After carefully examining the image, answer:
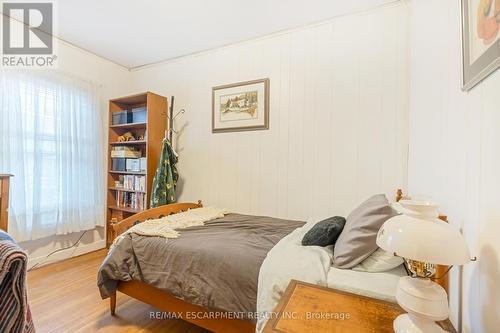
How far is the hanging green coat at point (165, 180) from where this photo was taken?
259 cm

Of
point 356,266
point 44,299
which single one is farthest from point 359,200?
point 44,299

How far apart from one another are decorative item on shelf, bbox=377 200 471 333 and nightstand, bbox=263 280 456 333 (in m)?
0.13

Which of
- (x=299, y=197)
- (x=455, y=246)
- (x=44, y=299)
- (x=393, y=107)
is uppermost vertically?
(x=393, y=107)

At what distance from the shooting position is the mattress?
958 mm

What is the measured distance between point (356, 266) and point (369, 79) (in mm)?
1639

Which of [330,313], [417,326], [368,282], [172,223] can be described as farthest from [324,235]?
[172,223]

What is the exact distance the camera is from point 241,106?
259 centimetres

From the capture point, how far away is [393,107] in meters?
1.97

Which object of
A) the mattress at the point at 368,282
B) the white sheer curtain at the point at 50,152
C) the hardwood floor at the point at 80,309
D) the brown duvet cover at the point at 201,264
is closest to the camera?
the mattress at the point at 368,282

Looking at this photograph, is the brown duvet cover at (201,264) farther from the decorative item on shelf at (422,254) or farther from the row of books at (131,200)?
the row of books at (131,200)

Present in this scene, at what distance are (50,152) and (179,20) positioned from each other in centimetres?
197

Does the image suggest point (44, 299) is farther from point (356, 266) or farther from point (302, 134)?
point (302, 134)

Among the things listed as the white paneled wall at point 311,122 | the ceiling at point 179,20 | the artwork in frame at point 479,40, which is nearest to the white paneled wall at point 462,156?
the artwork in frame at point 479,40

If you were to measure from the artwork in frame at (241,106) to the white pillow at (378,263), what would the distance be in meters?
1.63
